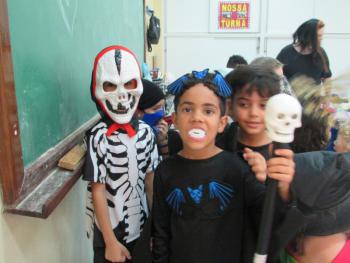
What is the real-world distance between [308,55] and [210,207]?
88.6 inches

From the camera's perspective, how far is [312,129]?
976mm

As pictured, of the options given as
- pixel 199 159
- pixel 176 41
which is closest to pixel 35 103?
pixel 199 159

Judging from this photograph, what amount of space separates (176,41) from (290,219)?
5023 mm

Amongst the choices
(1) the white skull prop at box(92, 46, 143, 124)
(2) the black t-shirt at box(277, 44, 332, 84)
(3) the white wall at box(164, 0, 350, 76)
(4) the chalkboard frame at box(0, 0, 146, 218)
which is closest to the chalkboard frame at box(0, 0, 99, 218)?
(4) the chalkboard frame at box(0, 0, 146, 218)

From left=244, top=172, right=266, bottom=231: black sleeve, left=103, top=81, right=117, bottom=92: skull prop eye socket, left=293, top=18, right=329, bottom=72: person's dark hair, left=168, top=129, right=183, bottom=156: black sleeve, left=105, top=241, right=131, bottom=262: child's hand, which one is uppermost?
left=293, top=18, right=329, bottom=72: person's dark hair

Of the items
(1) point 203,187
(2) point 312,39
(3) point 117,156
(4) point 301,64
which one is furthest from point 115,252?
(2) point 312,39

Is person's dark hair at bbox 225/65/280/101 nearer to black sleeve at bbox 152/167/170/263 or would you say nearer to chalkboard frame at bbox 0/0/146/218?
black sleeve at bbox 152/167/170/263

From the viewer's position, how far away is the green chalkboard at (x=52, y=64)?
93 centimetres

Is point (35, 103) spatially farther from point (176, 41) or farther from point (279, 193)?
point (176, 41)

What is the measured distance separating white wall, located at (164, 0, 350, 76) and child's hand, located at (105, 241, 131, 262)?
4.61m

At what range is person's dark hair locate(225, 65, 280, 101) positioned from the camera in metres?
1.08

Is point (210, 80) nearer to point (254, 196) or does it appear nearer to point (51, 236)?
point (254, 196)

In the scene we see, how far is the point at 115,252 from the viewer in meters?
1.19

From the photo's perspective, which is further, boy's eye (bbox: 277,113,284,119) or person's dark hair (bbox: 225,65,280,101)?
person's dark hair (bbox: 225,65,280,101)
